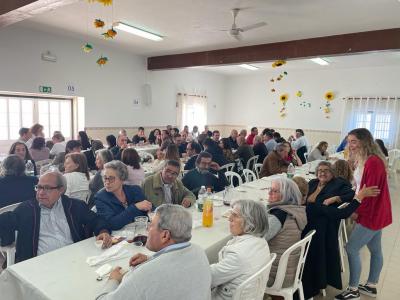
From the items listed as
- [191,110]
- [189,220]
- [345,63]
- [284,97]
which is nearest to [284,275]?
[189,220]

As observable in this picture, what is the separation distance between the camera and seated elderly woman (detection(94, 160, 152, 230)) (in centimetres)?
221

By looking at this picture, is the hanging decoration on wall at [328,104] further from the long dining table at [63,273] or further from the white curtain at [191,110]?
the long dining table at [63,273]

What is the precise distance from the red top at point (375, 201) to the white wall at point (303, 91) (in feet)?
26.0

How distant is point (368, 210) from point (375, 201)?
0.10 metres

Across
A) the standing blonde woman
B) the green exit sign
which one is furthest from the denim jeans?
the green exit sign

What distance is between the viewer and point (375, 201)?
97.4 inches

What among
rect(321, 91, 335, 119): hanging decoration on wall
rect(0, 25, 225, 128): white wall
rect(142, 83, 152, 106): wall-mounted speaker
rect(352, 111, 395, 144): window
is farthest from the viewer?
rect(321, 91, 335, 119): hanging decoration on wall

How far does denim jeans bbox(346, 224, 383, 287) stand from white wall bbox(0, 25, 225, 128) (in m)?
6.57

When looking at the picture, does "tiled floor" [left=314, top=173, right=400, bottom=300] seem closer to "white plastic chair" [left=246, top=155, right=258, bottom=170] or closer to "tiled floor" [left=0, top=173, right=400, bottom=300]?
"tiled floor" [left=0, top=173, right=400, bottom=300]

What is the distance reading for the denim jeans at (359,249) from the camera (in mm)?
2531

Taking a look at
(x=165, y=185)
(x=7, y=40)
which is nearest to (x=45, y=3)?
(x=165, y=185)

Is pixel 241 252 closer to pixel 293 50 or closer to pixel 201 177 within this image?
pixel 201 177

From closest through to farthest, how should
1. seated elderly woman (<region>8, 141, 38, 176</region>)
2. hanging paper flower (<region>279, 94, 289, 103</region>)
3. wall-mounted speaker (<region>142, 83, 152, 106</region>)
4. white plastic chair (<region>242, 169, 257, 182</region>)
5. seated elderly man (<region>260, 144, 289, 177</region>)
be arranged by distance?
seated elderly woman (<region>8, 141, 38, 176</region>) → seated elderly man (<region>260, 144, 289, 177</region>) → white plastic chair (<region>242, 169, 257, 182</region>) → wall-mounted speaker (<region>142, 83, 152, 106</region>) → hanging paper flower (<region>279, 94, 289, 103</region>)

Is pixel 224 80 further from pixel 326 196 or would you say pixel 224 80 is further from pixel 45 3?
pixel 326 196
